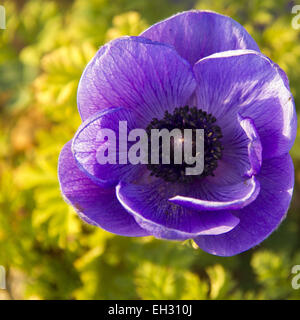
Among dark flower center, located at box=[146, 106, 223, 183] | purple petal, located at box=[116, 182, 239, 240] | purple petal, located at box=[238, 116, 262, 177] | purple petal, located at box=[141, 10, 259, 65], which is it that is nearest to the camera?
purple petal, located at box=[116, 182, 239, 240]

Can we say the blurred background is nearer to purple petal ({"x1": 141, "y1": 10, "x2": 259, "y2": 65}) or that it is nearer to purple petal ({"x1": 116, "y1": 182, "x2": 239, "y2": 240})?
purple petal ({"x1": 116, "y1": 182, "x2": 239, "y2": 240})

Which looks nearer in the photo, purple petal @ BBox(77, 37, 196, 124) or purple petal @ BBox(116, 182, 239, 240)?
purple petal @ BBox(116, 182, 239, 240)

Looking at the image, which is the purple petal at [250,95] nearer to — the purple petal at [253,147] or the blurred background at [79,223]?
the purple petal at [253,147]

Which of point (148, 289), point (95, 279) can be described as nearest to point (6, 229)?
point (95, 279)

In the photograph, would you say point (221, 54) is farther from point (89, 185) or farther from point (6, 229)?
point (6, 229)

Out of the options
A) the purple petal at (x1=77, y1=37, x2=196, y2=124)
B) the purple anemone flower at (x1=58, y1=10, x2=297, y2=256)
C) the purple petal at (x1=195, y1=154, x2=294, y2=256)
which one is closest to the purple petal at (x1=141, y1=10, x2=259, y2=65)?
the purple anemone flower at (x1=58, y1=10, x2=297, y2=256)

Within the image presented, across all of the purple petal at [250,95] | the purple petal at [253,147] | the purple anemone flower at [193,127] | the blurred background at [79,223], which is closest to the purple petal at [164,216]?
the purple anemone flower at [193,127]

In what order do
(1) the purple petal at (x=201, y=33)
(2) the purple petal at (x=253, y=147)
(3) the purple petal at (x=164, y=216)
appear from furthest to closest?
(1) the purple petal at (x=201, y=33), (2) the purple petal at (x=253, y=147), (3) the purple petal at (x=164, y=216)

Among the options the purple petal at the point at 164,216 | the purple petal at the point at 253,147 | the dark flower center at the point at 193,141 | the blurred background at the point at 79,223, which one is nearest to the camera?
the purple petal at the point at 164,216
